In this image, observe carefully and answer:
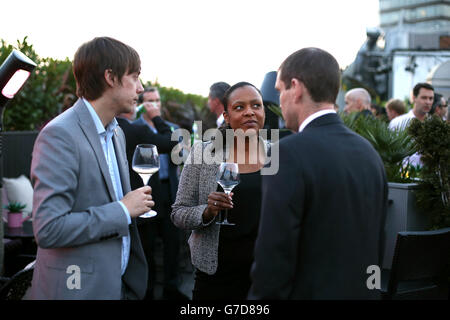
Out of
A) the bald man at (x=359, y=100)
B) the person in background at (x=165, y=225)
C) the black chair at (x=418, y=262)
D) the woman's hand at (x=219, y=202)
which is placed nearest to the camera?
the woman's hand at (x=219, y=202)

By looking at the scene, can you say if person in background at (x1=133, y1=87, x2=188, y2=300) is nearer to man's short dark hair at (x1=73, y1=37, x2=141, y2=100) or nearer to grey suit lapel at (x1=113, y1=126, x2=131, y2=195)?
grey suit lapel at (x1=113, y1=126, x2=131, y2=195)

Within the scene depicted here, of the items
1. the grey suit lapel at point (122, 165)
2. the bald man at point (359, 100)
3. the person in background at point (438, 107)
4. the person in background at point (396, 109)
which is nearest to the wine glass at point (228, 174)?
the grey suit lapel at point (122, 165)

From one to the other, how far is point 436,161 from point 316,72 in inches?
78.7

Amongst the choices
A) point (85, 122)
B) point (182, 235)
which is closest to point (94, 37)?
point (85, 122)

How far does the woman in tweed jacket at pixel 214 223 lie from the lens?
8.39 ft

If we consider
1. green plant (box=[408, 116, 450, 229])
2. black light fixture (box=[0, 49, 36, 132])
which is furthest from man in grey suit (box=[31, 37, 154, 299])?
green plant (box=[408, 116, 450, 229])

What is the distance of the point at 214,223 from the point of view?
2.62 metres

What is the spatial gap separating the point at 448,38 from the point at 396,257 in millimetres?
27656

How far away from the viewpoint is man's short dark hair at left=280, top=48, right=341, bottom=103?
5.70 ft

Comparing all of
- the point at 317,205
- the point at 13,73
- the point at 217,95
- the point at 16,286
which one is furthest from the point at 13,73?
the point at 217,95

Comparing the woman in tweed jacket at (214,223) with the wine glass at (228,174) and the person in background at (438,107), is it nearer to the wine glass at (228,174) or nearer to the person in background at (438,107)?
the wine glass at (228,174)

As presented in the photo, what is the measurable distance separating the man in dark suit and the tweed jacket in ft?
3.10

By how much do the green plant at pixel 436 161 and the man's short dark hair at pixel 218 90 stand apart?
2253 mm
